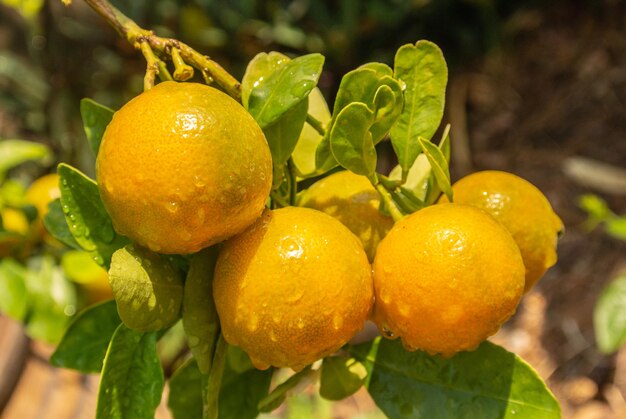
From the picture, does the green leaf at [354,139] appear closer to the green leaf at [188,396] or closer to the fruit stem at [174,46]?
the fruit stem at [174,46]

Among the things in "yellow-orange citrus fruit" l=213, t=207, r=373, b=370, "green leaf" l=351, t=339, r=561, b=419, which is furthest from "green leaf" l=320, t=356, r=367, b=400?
"yellow-orange citrus fruit" l=213, t=207, r=373, b=370

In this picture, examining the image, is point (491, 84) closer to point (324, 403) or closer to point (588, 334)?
point (588, 334)

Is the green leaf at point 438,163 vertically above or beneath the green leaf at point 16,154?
above

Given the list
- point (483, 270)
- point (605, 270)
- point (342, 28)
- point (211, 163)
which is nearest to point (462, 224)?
point (483, 270)

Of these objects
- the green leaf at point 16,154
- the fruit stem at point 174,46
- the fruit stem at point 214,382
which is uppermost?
the fruit stem at point 174,46

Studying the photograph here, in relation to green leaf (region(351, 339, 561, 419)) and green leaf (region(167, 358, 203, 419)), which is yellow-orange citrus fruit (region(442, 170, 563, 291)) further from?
green leaf (region(167, 358, 203, 419))

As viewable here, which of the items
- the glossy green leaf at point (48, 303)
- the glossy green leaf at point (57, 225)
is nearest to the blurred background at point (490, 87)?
the glossy green leaf at point (48, 303)

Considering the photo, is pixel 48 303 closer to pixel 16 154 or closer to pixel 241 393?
pixel 16 154
